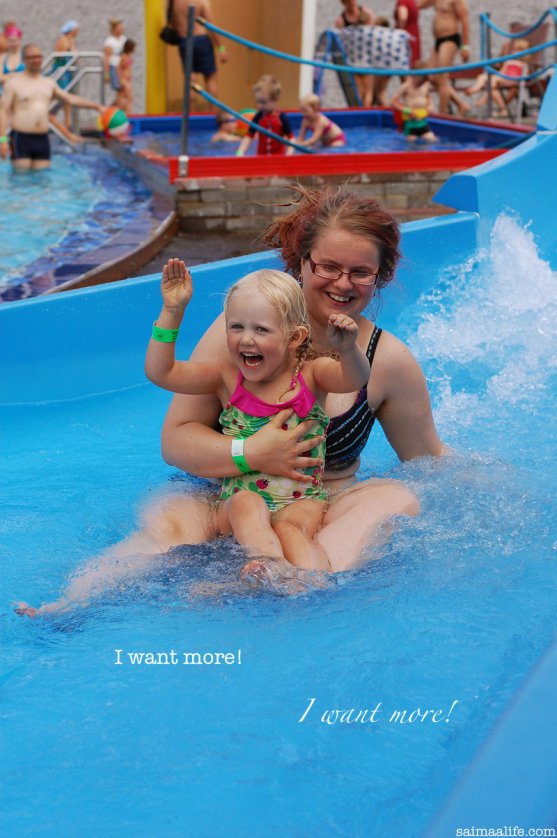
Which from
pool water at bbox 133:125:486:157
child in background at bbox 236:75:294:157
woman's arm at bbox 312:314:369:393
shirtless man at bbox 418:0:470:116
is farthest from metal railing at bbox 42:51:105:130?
woman's arm at bbox 312:314:369:393

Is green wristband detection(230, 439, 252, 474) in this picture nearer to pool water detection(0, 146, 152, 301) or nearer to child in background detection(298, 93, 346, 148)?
pool water detection(0, 146, 152, 301)

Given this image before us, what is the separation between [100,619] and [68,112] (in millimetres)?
12280

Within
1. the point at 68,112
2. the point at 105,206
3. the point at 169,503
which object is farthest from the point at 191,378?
the point at 68,112

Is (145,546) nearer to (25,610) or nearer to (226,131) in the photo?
(25,610)

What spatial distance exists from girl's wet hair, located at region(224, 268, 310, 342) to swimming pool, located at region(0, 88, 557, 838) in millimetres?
622

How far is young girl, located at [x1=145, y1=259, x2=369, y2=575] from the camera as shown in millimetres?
2658

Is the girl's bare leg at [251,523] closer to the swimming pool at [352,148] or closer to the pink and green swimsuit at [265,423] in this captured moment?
the pink and green swimsuit at [265,423]

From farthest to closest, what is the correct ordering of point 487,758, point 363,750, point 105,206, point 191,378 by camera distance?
point 105,206, point 191,378, point 363,750, point 487,758

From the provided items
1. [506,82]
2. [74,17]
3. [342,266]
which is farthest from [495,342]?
[74,17]

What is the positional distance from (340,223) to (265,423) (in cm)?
58

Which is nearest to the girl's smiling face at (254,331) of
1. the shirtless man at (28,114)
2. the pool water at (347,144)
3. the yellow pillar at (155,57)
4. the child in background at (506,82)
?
the pool water at (347,144)

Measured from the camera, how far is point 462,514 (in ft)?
10.1

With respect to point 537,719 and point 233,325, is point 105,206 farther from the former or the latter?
point 537,719

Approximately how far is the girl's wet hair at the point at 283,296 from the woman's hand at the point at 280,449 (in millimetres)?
237
